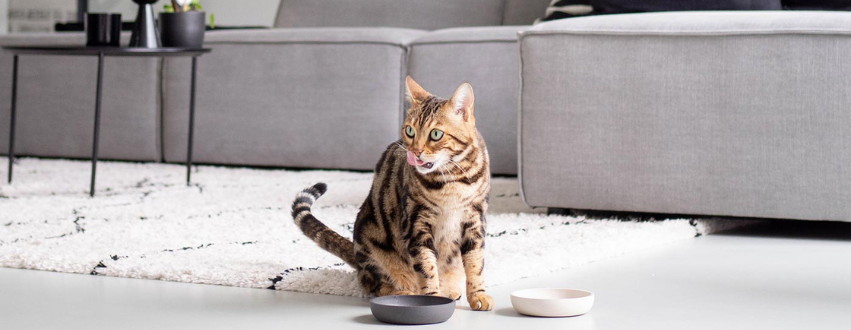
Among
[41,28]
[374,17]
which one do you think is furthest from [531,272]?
[41,28]

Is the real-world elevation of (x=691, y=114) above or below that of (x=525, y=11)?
below

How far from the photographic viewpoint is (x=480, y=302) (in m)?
1.19

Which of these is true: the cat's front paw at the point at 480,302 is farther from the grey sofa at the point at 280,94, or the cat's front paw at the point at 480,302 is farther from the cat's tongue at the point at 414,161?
the grey sofa at the point at 280,94

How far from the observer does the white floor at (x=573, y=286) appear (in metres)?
1.12

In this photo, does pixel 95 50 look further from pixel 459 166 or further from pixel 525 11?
pixel 525 11

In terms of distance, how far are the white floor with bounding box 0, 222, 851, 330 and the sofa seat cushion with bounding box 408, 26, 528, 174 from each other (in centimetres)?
123

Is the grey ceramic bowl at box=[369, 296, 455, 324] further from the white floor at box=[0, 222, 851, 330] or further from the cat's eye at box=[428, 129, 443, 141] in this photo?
the cat's eye at box=[428, 129, 443, 141]

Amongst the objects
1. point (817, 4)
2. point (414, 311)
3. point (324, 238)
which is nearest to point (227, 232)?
point (324, 238)

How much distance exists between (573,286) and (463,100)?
0.33m

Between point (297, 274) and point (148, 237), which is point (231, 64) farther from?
point (297, 274)

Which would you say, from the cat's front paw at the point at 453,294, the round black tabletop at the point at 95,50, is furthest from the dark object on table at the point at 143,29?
the cat's front paw at the point at 453,294

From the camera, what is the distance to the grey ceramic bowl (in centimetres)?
110

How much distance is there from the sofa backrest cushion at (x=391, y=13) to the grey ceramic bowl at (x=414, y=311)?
2498 mm

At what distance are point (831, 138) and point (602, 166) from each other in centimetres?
43
